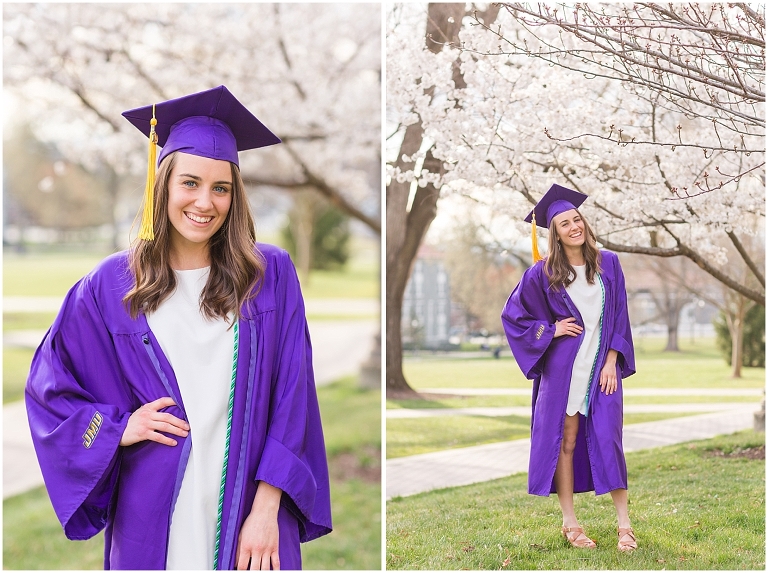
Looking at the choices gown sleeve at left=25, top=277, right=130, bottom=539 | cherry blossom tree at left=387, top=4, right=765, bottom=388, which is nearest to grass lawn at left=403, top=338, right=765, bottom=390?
cherry blossom tree at left=387, top=4, right=765, bottom=388

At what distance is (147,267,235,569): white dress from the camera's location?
226 cm

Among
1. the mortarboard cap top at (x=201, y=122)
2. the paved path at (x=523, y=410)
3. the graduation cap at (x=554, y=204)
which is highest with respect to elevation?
the mortarboard cap top at (x=201, y=122)

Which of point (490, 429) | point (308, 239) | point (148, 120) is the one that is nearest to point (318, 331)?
point (308, 239)

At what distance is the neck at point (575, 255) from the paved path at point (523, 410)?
2.26ft

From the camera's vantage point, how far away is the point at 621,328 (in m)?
3.22

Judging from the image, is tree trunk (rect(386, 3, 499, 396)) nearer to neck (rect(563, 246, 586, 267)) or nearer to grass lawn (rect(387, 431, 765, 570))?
grass lawn (rect(387, 431, 765, 570))

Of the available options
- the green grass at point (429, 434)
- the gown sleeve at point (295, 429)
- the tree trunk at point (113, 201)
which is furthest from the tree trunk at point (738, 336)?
the tree trunk at point (113, 201)

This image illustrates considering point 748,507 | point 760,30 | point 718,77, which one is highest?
point 760,30

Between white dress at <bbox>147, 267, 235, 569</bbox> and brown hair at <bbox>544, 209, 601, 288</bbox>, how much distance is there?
153 centimetres

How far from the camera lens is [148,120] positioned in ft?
7.97

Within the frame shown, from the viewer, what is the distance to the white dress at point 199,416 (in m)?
2.26

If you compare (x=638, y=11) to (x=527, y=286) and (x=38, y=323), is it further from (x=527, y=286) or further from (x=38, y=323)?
(x=38, y=323)

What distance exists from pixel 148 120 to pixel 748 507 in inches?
121

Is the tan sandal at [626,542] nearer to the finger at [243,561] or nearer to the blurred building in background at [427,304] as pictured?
the blurred building in background at [427,304]
